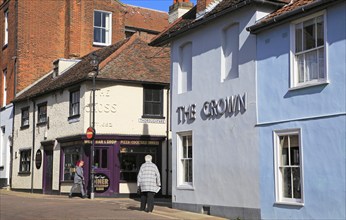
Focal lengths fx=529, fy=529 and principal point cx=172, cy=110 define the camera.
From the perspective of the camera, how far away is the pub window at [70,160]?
974 inches

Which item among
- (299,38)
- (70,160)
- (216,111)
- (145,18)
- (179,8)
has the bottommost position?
(70,160)

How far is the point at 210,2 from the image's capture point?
58.0 feet

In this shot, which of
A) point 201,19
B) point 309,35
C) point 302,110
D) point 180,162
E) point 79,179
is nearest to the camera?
point 302,110

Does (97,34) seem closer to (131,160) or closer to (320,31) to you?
(131,160)

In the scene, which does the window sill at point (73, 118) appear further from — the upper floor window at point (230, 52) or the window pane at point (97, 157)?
the upper floor window at point (230, 52)

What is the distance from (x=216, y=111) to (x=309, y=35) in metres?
4.05

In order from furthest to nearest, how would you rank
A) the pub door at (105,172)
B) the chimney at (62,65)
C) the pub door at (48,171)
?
1. the chimney at (62,65)
2. the pub door at (48,171)
3. the pub door at (105,172)

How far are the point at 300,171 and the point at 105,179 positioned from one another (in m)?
12.9

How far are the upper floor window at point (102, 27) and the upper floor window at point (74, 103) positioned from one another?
10.4 metres

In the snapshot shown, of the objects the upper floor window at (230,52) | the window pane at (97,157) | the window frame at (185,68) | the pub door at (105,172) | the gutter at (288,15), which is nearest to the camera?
the gutter at (288,15)

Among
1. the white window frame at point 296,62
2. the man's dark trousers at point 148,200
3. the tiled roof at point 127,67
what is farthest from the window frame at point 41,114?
the white window frame at point 296,62

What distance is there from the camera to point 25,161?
30.2 m

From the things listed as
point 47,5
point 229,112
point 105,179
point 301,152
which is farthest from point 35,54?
point 301,152

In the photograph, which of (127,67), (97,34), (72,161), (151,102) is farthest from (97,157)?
(97,34)
